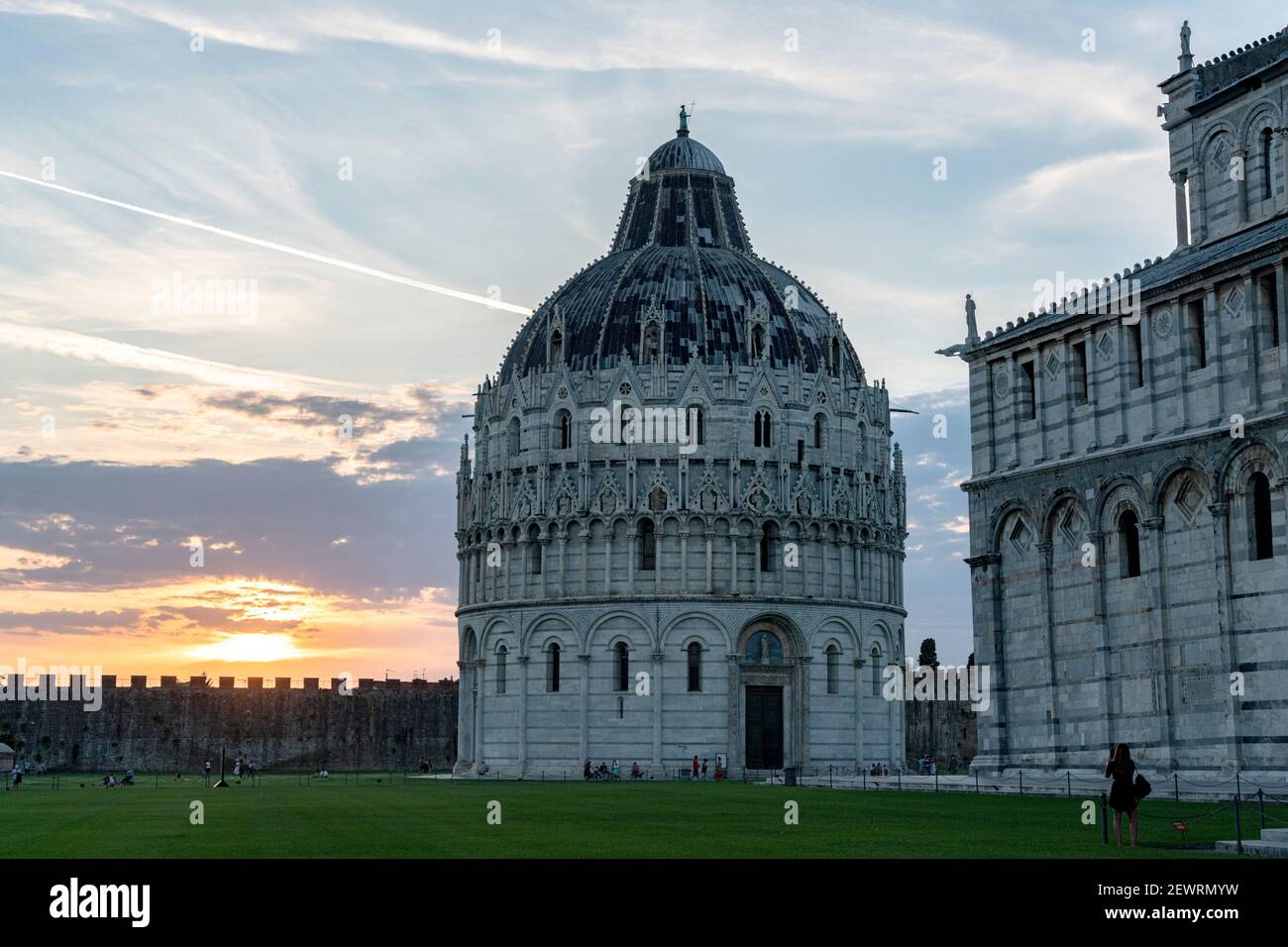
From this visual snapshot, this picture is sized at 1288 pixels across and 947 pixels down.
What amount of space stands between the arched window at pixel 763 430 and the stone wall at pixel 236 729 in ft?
108

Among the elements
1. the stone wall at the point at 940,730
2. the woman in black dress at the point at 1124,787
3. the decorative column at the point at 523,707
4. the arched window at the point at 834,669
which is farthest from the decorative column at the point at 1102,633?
the stone wall at the point at 940,730

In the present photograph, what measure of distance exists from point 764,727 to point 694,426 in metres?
16.1

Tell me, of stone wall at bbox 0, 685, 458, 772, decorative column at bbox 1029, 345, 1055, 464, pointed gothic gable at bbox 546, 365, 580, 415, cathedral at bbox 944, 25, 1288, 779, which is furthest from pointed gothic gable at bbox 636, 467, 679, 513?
decorative column at bbox 1029, 345, 1055, 464

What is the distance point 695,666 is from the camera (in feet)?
295

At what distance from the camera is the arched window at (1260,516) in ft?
151

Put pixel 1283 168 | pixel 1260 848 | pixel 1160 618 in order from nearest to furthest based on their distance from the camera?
pixel 1260 848
pixel 1160 618
pixel 1283 168

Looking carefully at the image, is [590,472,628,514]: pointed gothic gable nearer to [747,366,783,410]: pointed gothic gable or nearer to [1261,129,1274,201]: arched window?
[747,366,783,410]: pointed gothic gable

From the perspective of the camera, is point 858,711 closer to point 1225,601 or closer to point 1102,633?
point 1102,633

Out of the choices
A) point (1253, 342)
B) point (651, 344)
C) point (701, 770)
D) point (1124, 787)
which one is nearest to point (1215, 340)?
point (1253, 342)

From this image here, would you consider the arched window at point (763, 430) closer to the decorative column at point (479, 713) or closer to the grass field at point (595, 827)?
the decorative column at point (479, 713)

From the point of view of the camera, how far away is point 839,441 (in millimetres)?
94438
